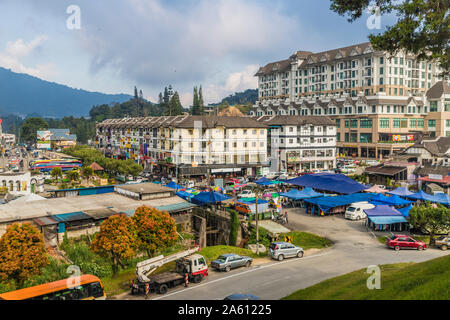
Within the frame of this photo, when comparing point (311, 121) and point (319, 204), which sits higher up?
point (311, 121)

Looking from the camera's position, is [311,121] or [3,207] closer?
[3,207]

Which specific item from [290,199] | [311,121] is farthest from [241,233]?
[311,121]

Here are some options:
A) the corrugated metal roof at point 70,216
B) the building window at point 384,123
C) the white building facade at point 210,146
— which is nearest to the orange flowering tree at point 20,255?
the corrugated metal roof at point 70,216

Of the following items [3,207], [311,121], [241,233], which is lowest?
[241,233]

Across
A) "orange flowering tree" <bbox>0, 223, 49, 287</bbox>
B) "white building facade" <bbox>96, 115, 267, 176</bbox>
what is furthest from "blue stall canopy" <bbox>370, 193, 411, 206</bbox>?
"orange flowering tree" <bbox>0, 223, 49, 287</bbox>

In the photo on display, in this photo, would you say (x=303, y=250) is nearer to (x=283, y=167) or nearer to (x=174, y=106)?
(x=283, y=167)

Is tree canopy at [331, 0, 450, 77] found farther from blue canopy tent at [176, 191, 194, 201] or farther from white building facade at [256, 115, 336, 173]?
white building facade at [256, 115, 336, 173]

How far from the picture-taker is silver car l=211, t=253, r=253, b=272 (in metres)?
24.9

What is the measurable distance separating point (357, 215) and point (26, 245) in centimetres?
3117

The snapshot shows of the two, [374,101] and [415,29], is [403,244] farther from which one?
[374,101]

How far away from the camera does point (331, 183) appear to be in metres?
51.0

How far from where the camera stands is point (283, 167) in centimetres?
7662

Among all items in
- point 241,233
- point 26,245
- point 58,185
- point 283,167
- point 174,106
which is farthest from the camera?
point 174,106

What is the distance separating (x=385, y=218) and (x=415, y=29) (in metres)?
21.4
